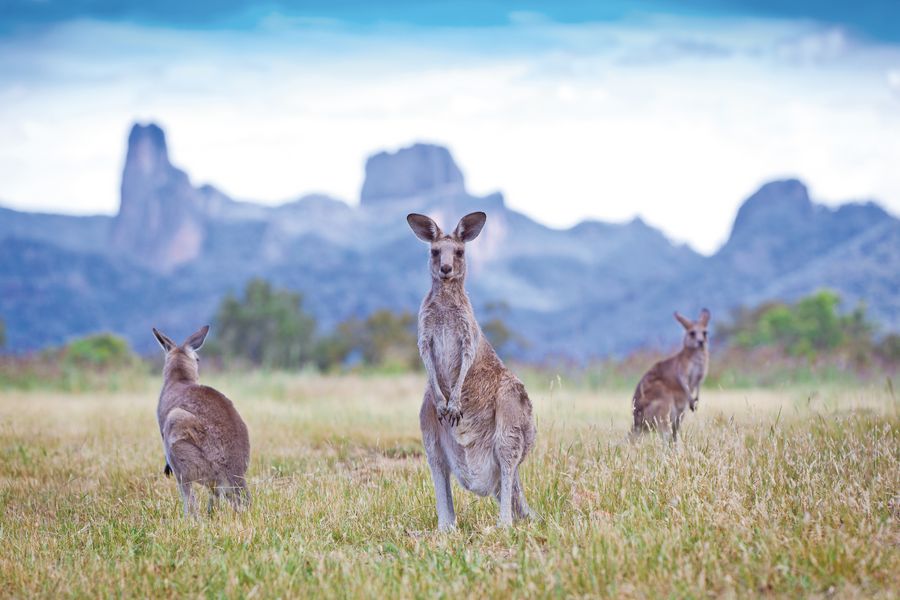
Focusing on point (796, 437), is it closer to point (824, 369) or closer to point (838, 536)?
point (838, 536)

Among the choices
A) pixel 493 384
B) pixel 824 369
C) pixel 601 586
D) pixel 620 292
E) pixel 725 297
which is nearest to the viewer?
pixel 601 586

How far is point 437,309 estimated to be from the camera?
618 cm

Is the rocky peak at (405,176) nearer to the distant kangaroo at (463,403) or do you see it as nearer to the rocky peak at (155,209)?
the rocky peak at (155,209)

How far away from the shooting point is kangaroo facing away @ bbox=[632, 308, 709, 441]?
902 cm

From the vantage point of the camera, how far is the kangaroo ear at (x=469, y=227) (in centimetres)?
629

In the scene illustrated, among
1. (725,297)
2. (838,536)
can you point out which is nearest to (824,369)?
(838,536)

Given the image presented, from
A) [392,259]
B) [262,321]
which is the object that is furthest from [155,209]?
[262,321]

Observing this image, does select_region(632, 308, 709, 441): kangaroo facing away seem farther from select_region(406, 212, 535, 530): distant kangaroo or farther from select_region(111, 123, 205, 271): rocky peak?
select_region(111, 123, 205, 271): rocky peak

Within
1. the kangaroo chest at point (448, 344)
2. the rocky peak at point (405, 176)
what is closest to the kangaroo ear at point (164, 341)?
the kangaroo chest at point (448, 344)

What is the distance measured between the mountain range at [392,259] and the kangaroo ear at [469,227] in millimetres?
79854

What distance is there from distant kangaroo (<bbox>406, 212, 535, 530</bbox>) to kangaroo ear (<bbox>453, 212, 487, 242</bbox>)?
0.5 inches

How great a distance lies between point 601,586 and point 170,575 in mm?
2391

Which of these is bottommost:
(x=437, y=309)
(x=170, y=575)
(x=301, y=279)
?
(x=170, y=575)

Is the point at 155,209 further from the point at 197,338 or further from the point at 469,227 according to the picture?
the point at 469,227
